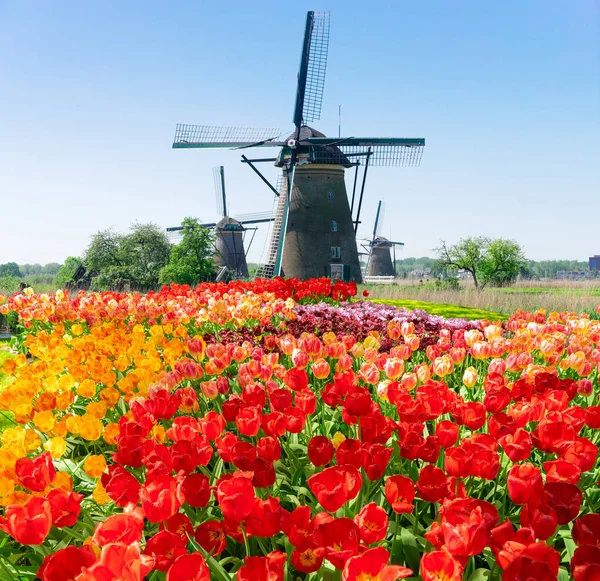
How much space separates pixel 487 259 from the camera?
36812 mm

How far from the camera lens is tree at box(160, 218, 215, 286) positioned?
1071 inches

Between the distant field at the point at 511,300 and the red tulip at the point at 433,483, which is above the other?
the distant field at the point at 511,300

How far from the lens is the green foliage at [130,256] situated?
31094 mm

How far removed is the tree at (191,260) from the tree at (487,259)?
50.2 ft

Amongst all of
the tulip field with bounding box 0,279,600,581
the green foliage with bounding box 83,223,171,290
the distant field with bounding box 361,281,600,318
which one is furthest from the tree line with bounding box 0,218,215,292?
the tulip field with bounding box 0,279,600,581

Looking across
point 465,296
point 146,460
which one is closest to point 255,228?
point 465,296

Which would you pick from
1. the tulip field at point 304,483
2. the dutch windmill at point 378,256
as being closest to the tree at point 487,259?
the dutch windmill at point 378,256

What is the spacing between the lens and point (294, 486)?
89.7 inches

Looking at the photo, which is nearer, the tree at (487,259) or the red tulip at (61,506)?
the red tulip at (61,506)

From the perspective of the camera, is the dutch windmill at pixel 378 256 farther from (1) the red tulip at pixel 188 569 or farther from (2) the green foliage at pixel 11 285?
(1) the red tulip at pixel 188 569

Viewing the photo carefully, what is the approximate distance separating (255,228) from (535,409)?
35.7 meters

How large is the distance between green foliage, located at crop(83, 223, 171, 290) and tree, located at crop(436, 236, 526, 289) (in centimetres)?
1765

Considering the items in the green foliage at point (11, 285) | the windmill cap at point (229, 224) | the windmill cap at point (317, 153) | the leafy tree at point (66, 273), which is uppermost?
the windmill cap at point (317, 153)

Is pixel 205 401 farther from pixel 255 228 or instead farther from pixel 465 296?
pixel 255 228
